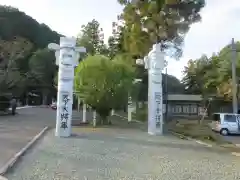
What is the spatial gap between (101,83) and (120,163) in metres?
12.8

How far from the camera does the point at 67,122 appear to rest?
16125mm

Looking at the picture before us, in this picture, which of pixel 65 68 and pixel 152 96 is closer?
pixel 65 68

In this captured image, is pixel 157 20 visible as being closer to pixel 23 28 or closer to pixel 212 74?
pixel 212 74

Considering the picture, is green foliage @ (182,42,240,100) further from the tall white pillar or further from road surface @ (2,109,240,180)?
road surface @ (2,109,240,180)

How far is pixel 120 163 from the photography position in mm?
9648

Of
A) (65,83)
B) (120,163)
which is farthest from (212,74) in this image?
(120,163)

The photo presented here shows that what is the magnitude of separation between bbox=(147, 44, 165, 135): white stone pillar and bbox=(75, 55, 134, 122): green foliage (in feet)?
11.1

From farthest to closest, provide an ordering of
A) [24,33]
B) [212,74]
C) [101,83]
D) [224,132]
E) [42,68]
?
1. [24,33]
2. [42,68]
3. [212,74]
4. [224,132]
5. [101,83]

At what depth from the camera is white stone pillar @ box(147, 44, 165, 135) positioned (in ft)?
62.4

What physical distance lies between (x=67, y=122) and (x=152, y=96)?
5.35 meters

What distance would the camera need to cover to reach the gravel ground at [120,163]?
8016 millimetres

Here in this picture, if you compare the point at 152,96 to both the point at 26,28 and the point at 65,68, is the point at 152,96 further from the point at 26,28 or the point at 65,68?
the point at 26,28

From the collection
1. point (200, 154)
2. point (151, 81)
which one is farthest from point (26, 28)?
point (200, 154)

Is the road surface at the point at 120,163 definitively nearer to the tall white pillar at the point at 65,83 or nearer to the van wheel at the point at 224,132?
the tall white pillar at the point at 65,83
